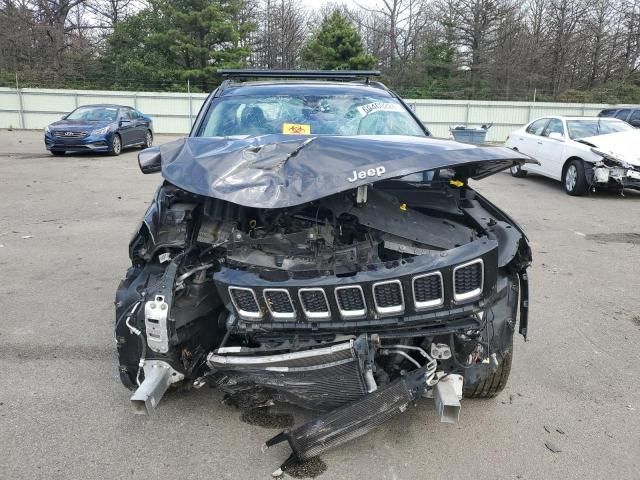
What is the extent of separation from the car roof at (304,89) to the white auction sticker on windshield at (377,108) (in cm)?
22

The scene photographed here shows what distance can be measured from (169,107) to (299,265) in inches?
Result: 948

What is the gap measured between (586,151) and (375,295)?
361 inches

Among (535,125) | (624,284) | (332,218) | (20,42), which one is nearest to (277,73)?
(332,218)

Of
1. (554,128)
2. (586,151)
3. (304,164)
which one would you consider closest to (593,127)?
(554,128)

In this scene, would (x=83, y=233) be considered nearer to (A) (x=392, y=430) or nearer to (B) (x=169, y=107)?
(A) (x=392, y=430)

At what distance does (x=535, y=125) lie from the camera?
472 inches

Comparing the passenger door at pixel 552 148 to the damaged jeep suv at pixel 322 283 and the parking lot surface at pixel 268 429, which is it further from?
the damaged jeep suv at pixel 322 283

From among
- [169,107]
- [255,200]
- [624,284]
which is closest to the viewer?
[255,200]

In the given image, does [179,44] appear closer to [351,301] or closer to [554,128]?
[554,128]

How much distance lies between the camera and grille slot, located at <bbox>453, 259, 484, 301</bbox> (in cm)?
220

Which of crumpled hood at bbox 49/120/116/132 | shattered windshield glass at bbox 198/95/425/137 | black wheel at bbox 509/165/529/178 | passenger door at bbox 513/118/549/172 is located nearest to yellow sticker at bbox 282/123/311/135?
shattered windshield glass at bbox 198/95/425/137

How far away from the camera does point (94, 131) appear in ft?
46.4

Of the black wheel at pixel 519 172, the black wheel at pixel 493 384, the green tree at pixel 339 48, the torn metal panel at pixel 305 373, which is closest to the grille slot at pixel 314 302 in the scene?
the torn metal panel at pixel 305 373

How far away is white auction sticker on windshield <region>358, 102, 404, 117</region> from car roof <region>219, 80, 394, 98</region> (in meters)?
0.22
